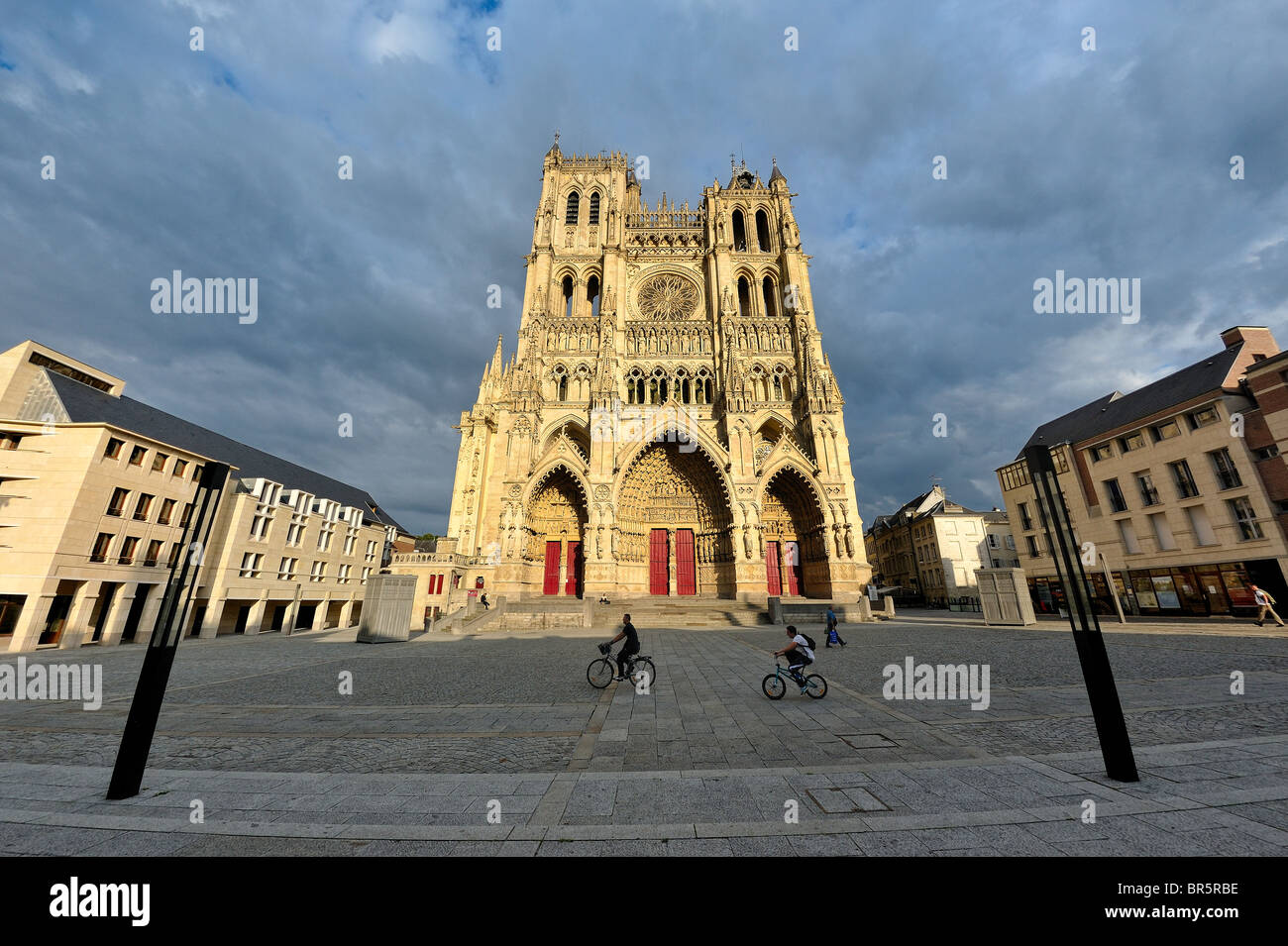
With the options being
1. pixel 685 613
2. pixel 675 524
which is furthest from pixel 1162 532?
pixel 675 524

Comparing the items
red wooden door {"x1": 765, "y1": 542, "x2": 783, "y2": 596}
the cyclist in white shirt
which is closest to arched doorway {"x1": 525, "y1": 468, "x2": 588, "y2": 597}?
red wooden door {"x1": 765, "y1": 542, "x2": 783, "y2": 596}

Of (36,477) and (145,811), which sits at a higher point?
(36,477)

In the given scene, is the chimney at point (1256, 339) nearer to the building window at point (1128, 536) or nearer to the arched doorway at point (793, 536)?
the building window at point (1128, 536)

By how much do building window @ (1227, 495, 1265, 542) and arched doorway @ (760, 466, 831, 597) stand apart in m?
18.1

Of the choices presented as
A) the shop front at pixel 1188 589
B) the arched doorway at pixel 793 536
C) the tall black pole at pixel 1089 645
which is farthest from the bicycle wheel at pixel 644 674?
the shop front at pixel 1188 589

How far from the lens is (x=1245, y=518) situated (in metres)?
20.9

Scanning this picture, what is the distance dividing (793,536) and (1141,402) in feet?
69.0

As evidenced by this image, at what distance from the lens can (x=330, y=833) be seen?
3188mm

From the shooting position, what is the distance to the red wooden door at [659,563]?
101 ft

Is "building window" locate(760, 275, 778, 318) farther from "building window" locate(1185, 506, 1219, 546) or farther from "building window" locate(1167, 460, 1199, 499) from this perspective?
"building window" locate(1185, 506, 1219, 546)

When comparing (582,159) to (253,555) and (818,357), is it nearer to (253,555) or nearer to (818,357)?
(818,357)

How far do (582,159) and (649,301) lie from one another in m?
16.1

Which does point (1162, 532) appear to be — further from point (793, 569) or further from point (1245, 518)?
point (793, 569)
